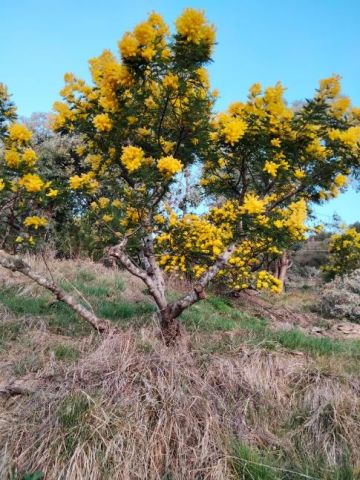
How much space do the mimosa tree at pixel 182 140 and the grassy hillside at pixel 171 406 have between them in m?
0.78

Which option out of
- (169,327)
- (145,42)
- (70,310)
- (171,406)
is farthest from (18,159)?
Result: (70,310)

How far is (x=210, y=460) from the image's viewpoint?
286cm

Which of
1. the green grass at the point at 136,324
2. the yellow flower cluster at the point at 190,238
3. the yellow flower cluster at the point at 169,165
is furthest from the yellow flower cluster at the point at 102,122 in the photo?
the green grass at the point at 136,324

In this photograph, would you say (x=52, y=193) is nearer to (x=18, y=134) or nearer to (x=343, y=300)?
(x=18, y=134)

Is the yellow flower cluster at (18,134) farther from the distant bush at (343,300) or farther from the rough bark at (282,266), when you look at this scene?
the rough bark at (282,266)

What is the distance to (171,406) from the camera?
3.13 meters

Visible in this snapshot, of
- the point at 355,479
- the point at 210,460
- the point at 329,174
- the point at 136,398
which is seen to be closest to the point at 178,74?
the point at 329,174

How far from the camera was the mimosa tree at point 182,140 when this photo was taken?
3.56m

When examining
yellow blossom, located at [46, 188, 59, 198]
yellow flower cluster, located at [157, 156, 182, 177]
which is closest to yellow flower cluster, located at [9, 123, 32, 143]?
yellow blossom, located at [46, 188, 59, 198]

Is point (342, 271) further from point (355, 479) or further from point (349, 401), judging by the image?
point (355, 479)

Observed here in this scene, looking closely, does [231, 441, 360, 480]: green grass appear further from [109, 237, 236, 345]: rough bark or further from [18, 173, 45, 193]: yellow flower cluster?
[18, 173, 45, 193]: yellow flower cluster

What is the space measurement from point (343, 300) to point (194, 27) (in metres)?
8.02

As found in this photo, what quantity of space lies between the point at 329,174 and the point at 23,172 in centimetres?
311

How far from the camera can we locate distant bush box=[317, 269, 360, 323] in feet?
31.0
